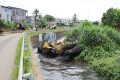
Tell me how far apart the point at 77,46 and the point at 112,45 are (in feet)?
11.9

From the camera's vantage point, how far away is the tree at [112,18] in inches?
1969

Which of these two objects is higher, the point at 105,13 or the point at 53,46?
the point at 105,13

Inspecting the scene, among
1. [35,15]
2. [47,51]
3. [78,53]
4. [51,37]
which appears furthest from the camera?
[35,15]

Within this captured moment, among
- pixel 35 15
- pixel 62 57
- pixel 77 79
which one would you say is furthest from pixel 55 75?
pixel 35 15

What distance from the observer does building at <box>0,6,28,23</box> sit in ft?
291

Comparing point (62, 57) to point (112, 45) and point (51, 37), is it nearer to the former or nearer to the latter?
point (112, 45)

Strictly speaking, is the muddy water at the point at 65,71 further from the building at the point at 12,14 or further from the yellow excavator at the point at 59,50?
the building at the point at 12,14

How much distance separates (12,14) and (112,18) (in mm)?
54626

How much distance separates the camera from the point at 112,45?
31219mm

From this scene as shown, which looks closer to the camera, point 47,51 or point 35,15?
point 47,51

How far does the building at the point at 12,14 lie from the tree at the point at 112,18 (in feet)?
140

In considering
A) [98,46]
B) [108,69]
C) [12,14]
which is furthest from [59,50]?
[12,14]

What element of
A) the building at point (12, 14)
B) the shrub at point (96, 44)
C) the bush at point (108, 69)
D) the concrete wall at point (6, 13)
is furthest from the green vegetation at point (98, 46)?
the concrete wall at point (6, 13)

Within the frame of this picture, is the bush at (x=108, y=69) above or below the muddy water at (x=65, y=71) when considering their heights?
above
